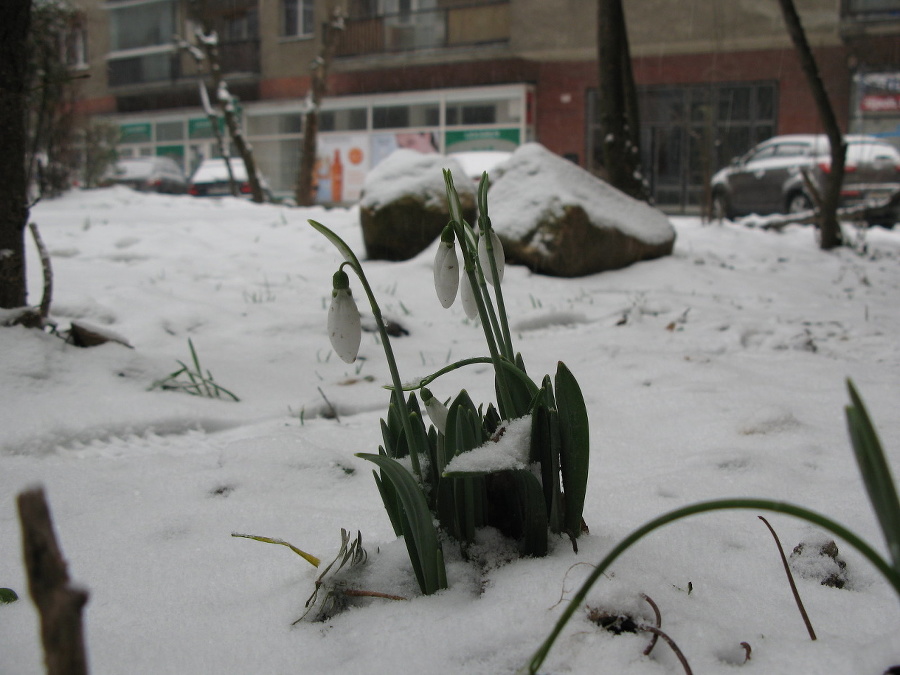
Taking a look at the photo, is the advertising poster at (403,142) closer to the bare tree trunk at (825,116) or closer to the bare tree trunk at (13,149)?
the bare tree trunk at (825,116)

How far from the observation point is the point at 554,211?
492 cm

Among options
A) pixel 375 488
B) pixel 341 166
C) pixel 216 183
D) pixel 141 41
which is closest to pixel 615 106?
pixel 375 488

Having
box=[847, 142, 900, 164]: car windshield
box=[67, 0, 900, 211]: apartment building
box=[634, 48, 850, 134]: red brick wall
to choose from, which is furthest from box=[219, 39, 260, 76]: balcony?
box=[847, 142, 900, 164]: car windshield

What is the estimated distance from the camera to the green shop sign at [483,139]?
59.4 feet

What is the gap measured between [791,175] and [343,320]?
13.3m

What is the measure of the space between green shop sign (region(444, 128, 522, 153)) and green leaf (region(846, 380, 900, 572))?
18.0 meters

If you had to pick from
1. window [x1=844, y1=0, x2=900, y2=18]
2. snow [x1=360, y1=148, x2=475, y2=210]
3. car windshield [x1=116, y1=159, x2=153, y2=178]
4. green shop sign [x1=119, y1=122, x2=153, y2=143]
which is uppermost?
window [x1=844, y1=0, x2=900, y2=18]

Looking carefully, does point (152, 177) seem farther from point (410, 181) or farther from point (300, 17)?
point (410, 181)

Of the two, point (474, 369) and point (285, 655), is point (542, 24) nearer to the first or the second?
point (474, 369)

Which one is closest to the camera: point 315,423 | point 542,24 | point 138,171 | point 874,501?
point 874,501

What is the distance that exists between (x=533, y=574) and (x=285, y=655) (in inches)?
13.9

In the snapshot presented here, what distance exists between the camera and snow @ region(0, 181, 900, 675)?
0.98 m

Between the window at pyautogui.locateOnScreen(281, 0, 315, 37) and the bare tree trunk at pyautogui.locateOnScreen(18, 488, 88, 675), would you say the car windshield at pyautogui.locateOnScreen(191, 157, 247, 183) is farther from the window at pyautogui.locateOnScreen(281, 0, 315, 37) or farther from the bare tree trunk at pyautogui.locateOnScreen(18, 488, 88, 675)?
the bare tree trunk at pyautogui.locateOnScreen(18, 488, 88, 675)

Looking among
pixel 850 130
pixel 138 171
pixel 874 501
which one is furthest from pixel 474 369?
pixel 138 171
